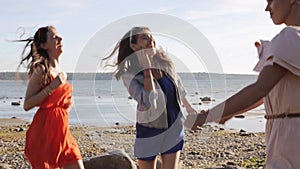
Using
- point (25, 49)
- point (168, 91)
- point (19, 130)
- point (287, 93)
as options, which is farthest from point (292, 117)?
point (19, 130)

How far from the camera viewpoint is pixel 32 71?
5.27 meters

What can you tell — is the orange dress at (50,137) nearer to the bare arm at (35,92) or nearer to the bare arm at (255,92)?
the bare arm at (35,92)

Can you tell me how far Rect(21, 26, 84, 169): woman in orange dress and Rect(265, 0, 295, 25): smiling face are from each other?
2906 mm

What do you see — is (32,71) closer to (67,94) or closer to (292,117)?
(67,94)

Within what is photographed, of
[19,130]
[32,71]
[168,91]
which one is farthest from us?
[19,130]

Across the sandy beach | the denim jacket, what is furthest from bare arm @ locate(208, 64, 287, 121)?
the sandy beach

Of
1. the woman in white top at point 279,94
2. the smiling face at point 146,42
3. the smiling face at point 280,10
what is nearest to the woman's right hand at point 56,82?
the smiling face at point 146,42

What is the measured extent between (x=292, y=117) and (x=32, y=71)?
326 centimetres

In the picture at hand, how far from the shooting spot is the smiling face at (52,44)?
5449mm

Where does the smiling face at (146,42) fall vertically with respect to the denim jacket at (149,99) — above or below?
above

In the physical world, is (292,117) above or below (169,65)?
above

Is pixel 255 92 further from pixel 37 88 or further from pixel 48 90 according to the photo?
pixel 37 88

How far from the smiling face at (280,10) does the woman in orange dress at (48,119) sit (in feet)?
9.54

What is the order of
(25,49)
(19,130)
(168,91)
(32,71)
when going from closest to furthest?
(168,91) < (32,71) < (25,49) < (19,130)
